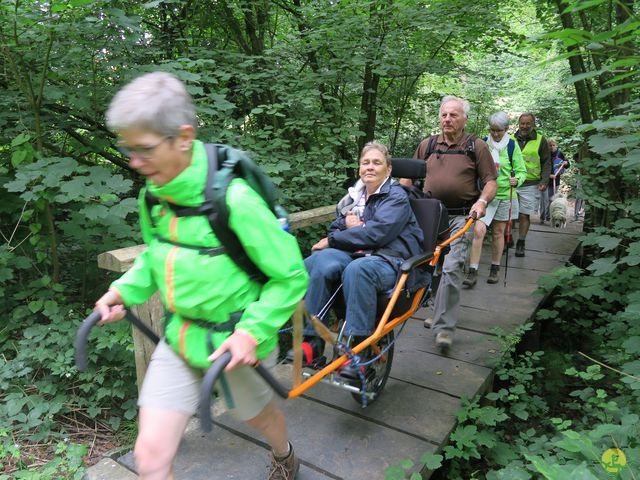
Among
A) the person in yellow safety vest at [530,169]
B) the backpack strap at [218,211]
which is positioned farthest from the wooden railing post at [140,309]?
the person in yellow safety vest at [530,169]

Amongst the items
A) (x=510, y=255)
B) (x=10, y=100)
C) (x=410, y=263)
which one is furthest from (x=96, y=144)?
(x=510, y=255)

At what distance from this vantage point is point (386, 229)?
3029 millimetres

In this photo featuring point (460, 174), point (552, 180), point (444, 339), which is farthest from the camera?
point (552, 180)

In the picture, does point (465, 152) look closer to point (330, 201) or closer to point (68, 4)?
point (330, 201)

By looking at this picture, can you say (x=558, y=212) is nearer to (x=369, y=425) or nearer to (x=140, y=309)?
(x=369, y=425)

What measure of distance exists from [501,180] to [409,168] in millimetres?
2608

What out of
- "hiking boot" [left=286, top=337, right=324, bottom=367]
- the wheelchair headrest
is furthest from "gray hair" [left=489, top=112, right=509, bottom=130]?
"hiking boot" [left=286, top=337, right=324, bottom=367]

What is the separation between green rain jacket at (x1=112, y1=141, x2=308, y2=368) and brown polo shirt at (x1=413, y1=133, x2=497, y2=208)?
277 cm

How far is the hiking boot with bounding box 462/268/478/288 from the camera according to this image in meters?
5.59

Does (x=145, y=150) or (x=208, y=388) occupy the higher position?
(x=145, y=150)

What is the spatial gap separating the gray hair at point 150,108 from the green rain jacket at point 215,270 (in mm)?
170

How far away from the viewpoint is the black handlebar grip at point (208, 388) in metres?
1.42

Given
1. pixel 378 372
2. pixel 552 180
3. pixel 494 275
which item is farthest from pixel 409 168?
pixel 552 180

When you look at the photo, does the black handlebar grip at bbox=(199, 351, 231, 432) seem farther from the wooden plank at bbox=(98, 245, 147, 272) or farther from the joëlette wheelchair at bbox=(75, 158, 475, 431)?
the wooden plank at bbox=(98, 245, 147, 272)
